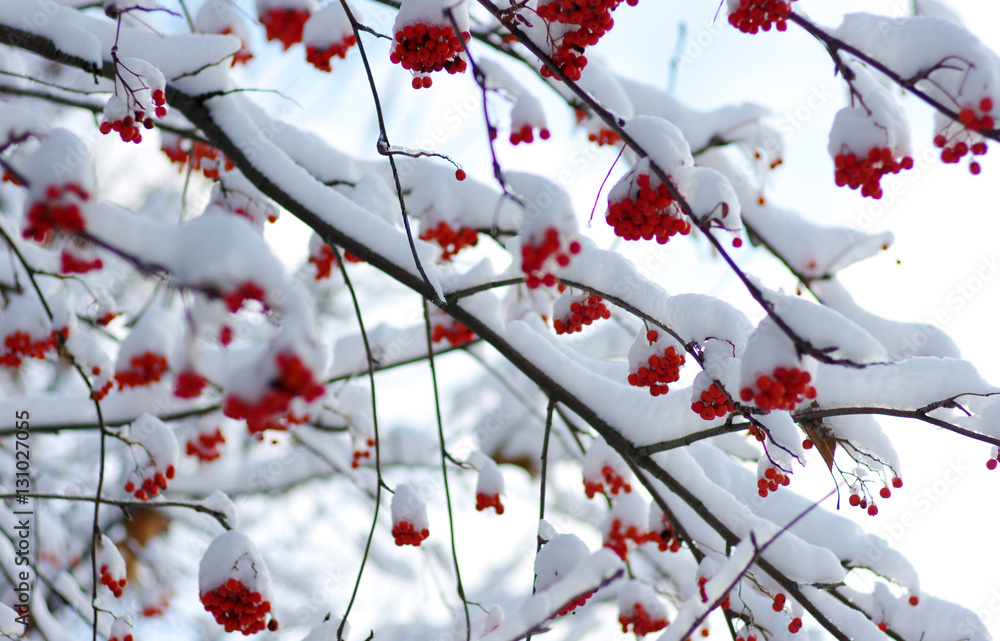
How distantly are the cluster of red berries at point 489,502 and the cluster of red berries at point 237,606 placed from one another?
1016 millimetres

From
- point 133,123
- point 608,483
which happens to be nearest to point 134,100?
point 133,123

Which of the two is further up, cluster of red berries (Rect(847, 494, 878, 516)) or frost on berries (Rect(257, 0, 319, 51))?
frost on berries (Rect(257, 0, 319, 51))

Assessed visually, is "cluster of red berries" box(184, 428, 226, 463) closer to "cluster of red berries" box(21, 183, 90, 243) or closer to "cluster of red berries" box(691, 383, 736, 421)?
"cluster of red berries" box(691, 383, 736, 421)

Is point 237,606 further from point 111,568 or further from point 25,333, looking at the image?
point 25,333

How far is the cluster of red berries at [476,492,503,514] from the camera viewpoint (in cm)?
309

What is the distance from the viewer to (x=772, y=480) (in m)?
2.16

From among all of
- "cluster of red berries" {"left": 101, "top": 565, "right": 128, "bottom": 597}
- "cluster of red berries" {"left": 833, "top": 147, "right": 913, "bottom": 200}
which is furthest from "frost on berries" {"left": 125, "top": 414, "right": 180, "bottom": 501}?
"cluster of red berries" {"left": 833, "top": 147, "right": 913, "bottom": 200}

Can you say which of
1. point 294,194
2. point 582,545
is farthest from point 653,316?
point 294,194

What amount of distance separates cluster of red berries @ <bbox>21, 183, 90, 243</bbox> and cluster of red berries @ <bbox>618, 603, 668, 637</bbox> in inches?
106

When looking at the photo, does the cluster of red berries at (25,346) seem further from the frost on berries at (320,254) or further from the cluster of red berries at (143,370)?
the frost on berries at (320,254)

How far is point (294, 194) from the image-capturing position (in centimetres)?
272

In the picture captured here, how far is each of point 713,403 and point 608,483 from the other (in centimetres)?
144

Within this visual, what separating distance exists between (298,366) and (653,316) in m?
1.37

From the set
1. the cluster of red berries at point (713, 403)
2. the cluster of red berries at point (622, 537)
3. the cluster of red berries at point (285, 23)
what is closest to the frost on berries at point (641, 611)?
the cluster of red berries at point (622, 537)
